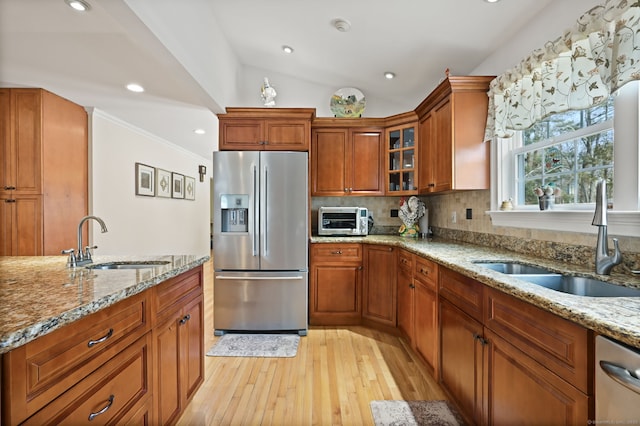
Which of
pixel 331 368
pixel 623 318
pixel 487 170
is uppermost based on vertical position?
pixel 487 170

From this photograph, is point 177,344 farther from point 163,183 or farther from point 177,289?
point 163,183

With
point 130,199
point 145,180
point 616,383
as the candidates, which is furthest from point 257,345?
point 145,180

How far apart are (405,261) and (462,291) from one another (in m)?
1.00

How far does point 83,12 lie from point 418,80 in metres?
2.89

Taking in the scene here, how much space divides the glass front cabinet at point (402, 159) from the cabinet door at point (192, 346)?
232 centimetres

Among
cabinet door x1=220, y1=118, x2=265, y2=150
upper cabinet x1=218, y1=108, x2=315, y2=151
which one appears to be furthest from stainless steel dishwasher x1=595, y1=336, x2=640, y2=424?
cabinet door x1=220, y1=118, x2=265, y2=150

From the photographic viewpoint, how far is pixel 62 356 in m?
0.87

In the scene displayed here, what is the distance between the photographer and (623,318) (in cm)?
83

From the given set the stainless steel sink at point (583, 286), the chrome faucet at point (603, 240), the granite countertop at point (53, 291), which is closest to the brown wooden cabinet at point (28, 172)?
the granite countertop at point (53, 291)

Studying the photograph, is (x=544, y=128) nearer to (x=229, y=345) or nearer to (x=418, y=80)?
(x=418, y=80)

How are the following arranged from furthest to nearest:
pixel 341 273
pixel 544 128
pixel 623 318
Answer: pixel 341 273 < pixel 544 128 < pixel 623 318

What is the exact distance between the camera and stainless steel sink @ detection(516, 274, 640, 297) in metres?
1.21

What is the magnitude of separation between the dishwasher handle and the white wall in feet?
14.0

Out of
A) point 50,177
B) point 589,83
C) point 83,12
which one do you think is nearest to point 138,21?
point 83,12
